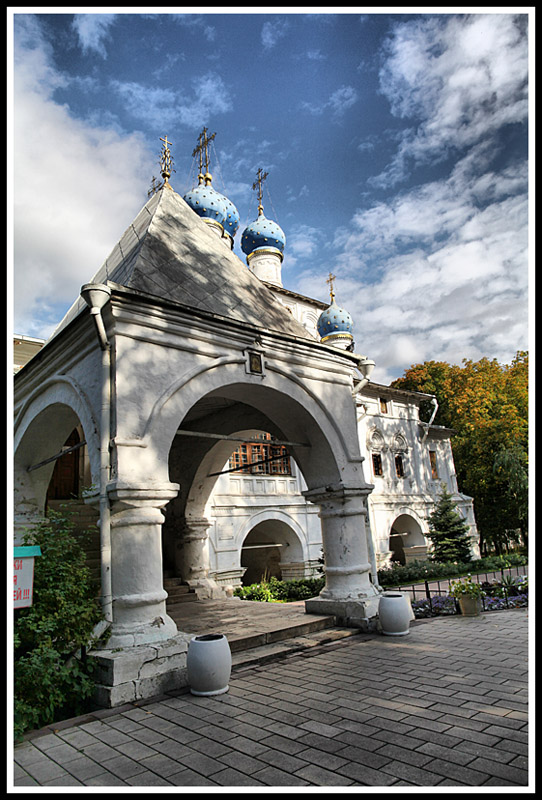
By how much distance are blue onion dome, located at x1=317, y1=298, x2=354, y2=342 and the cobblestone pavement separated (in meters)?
19.8

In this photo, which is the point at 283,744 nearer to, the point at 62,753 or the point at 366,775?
the point at 366,775

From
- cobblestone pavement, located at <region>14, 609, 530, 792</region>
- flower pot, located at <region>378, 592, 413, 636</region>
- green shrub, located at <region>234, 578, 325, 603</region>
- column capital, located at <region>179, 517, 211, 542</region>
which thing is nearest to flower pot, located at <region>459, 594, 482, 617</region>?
flower pot, located at <region>378, 592, 413, 636</region>

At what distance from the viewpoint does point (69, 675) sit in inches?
196

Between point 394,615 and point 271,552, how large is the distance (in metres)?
14.6

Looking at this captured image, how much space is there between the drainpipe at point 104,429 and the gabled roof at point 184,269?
57 centimetres

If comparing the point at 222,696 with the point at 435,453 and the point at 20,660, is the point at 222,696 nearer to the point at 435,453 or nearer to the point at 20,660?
the point at 20,660

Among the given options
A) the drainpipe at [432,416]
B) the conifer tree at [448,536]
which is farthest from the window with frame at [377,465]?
the drainpipe at [432,416]

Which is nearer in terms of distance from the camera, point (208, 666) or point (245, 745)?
point (245, 745)

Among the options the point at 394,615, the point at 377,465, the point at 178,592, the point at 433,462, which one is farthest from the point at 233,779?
the point at 433,462

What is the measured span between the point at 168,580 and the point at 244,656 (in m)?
5.02

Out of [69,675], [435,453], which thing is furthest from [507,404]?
[69,675]

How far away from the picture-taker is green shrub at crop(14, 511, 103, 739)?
15.2 feet

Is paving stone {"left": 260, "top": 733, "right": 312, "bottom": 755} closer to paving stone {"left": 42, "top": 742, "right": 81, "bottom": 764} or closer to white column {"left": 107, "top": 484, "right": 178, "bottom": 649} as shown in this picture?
paving stone {"left": 42, "top": 742, "right": 81, "bottom": 764}

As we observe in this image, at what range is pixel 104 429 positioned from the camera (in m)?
5.83
